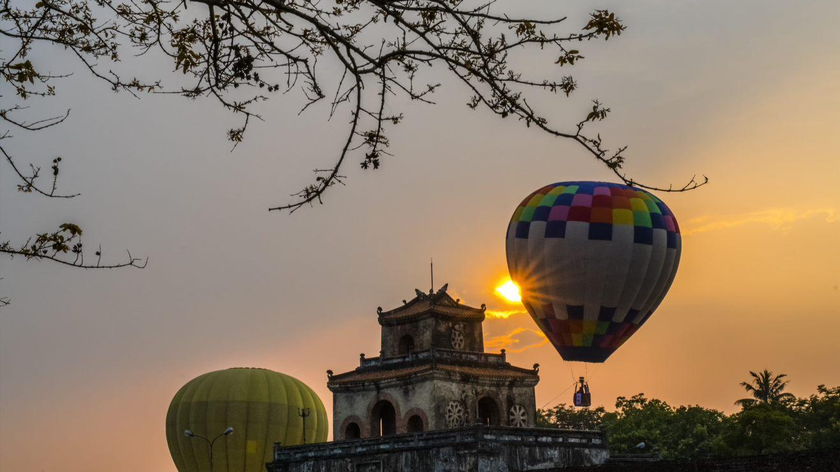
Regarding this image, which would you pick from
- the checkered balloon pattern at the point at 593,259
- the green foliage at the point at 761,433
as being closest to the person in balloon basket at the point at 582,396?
the checkered balloon pattern at the point at 593,259

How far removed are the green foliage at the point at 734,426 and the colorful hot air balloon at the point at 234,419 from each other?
53.9 ft

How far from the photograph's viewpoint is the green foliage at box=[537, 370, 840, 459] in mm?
59094

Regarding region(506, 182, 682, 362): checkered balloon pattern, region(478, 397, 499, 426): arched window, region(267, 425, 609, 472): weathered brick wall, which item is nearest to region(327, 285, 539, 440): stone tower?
region(478, 397, 499, 426): arched window

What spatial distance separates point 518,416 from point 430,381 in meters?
4.60

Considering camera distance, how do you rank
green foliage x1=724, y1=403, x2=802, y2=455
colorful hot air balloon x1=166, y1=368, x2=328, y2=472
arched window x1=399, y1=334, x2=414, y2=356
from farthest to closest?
green foliage x1=724, y1=403, x2=802, y2=455 → colorful hot air balloon x1=166, y1=368, x2=328, y2=472 → arched window x1=399, y1=334, x2=414, y2=356

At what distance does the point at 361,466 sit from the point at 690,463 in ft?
46.4

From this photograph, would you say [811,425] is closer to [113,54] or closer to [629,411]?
[629,411]

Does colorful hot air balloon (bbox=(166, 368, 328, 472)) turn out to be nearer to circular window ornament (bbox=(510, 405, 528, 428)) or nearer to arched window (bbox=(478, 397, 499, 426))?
arched window (bbox=(478, 397, 499, 426))

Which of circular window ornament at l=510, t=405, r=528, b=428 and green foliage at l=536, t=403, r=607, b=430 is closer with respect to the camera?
circular window ornament at l=510, t=405, r=528, b=428

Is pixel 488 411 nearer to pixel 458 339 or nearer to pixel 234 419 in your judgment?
pixel 458 339

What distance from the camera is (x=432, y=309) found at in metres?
48.0

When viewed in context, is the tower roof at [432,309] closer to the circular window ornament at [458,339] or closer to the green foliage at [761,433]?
the circular window ornament at [458,339]

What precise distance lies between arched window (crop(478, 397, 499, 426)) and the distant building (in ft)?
0.14

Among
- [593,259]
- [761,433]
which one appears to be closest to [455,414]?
[593,259]
